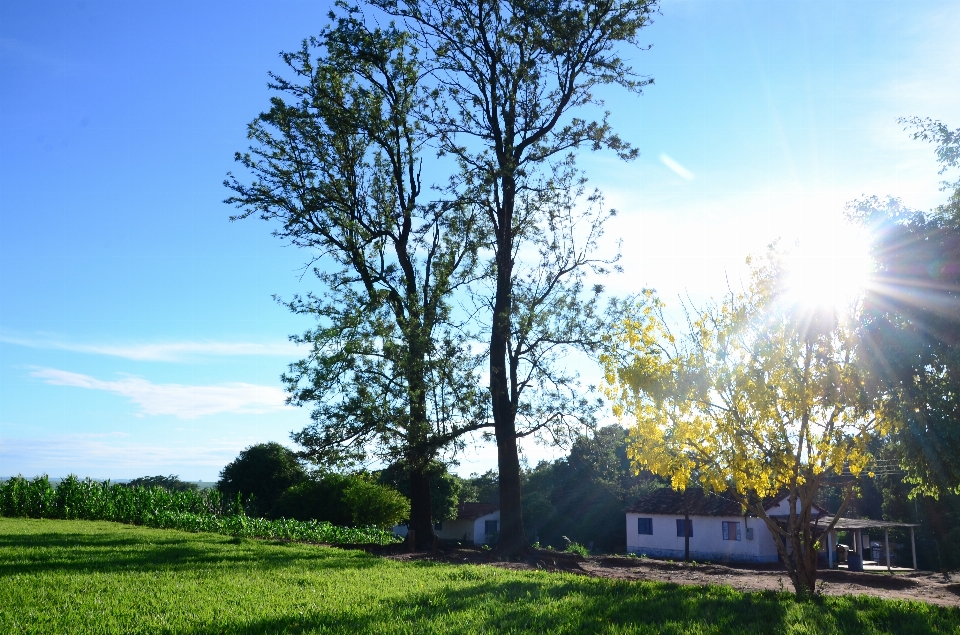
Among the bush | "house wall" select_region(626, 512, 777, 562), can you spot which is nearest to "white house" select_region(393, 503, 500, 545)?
"house wall" select_region(626, 512, 777, 562)

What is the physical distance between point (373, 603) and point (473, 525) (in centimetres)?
4684

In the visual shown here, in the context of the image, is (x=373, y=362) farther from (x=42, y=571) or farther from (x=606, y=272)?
(x=42, y=571)

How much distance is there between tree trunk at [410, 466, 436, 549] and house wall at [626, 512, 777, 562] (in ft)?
71.7

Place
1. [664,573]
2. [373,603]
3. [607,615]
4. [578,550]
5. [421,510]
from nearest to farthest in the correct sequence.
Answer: [607,615]
[373,603]
[664,573]
[421,510]
[578,550]

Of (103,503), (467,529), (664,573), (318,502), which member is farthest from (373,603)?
(467,529)

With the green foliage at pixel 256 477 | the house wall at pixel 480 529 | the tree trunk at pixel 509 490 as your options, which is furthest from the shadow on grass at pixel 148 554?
the house wall at pixel 480 529

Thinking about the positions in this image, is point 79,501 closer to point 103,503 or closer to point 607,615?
point 103,503

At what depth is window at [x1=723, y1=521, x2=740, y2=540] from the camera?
121ft

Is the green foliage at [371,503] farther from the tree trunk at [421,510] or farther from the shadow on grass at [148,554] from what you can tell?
the shadow on grass at [148,554]

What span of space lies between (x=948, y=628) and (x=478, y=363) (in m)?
12.2

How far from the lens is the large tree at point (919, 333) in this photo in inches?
330

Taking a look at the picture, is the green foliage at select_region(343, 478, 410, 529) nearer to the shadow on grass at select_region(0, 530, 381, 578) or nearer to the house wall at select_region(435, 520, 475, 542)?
the shadow on grass at select_region(0, 530, 381, 578)

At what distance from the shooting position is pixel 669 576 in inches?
561

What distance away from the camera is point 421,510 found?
20.1 meters
